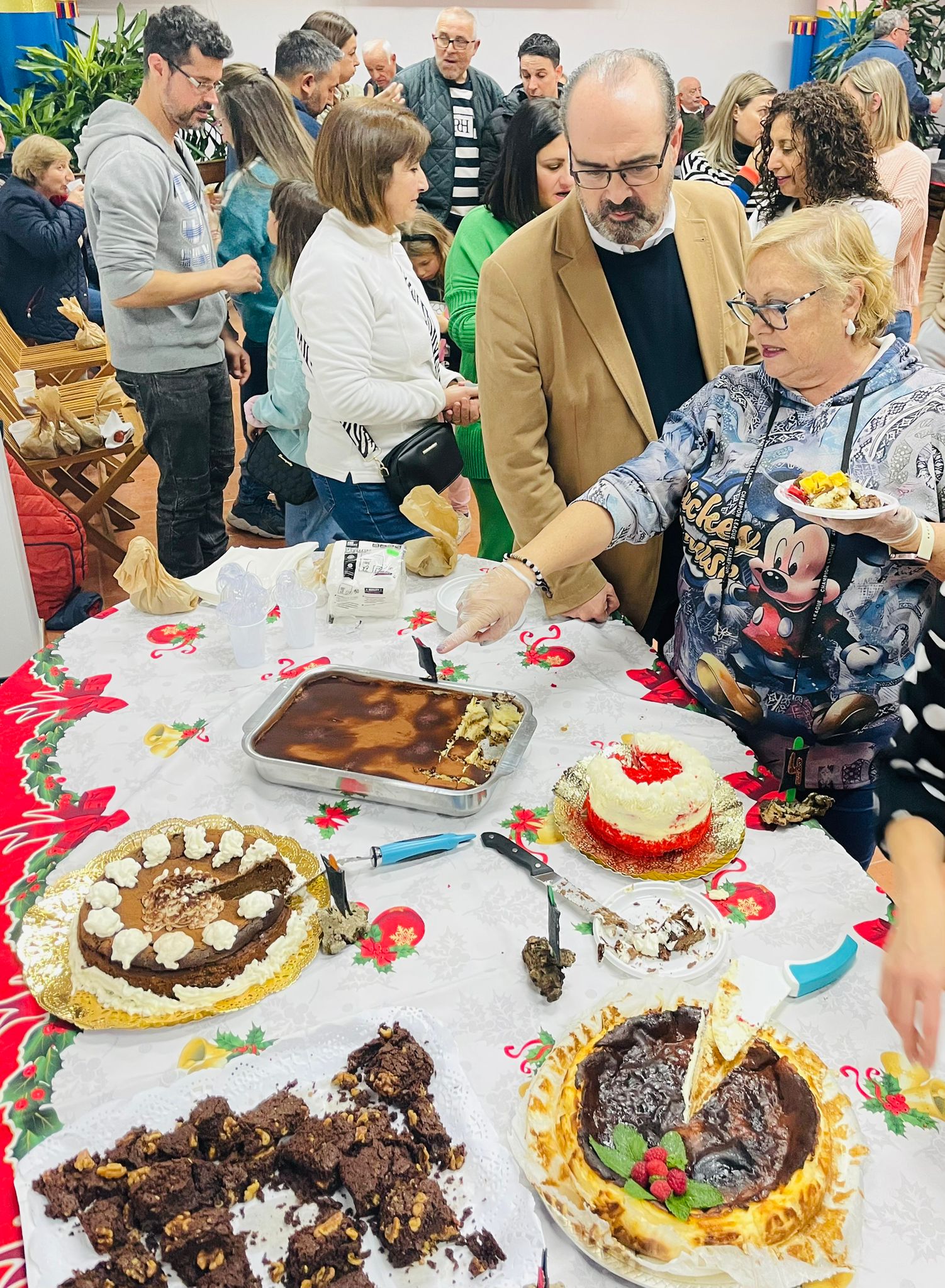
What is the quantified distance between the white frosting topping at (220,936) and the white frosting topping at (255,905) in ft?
0.11

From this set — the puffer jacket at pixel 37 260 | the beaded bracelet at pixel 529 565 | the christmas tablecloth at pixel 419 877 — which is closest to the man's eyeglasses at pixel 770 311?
the beaded bracelet at pixel 529 565

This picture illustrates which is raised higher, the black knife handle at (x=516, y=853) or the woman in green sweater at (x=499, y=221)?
the woman in green sweater at (x=499, y=221)

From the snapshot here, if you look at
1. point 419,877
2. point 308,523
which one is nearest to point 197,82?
point 308,523

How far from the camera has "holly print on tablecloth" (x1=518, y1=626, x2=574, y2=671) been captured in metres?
2.08

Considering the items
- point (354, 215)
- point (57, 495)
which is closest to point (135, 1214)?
point (354, 215)

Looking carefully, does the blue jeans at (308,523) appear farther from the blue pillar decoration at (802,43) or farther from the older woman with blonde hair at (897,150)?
the blue pillar decoration at (802,43)

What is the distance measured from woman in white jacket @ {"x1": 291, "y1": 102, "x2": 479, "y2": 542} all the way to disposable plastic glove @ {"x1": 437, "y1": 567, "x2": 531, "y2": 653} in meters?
1.00

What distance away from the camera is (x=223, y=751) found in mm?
1835

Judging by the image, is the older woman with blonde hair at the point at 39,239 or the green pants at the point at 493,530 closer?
the green pants at the point at 493,530

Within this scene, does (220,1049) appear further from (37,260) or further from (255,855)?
(37,260)

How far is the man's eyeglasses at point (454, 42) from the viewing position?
199 inches

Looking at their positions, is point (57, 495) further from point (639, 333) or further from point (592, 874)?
point (592, 874)

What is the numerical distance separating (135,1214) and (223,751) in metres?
0.84

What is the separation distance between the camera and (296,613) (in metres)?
2.10
